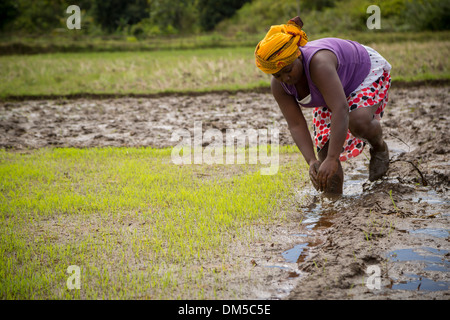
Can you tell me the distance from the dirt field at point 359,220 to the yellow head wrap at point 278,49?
124 cm

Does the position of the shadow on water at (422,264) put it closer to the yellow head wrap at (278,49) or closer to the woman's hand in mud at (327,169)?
the woman's hand in mud at (327,169)

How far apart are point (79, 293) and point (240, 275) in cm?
93

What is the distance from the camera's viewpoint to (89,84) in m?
12.5

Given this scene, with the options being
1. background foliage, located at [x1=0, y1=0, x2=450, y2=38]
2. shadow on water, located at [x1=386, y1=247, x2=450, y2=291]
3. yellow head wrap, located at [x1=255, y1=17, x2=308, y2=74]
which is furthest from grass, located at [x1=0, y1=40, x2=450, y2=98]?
background foliage, located at [x1=0, y1=0, x2=450, y2=38]

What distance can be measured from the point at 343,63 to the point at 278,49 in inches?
24.4

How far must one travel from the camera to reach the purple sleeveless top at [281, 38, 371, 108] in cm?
318

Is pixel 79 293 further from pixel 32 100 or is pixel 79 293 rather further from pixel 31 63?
pixel 31 63

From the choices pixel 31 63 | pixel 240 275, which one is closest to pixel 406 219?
pixel 240 275

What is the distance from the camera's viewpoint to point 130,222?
3590 millimetres

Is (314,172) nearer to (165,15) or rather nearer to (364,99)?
(364,99)

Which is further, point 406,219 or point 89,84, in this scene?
point 89,84

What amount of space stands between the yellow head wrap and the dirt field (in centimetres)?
124

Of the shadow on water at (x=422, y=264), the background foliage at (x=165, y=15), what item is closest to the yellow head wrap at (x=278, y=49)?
the shadow on water at (x=422, y=264)

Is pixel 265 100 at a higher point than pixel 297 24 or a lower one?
lower
